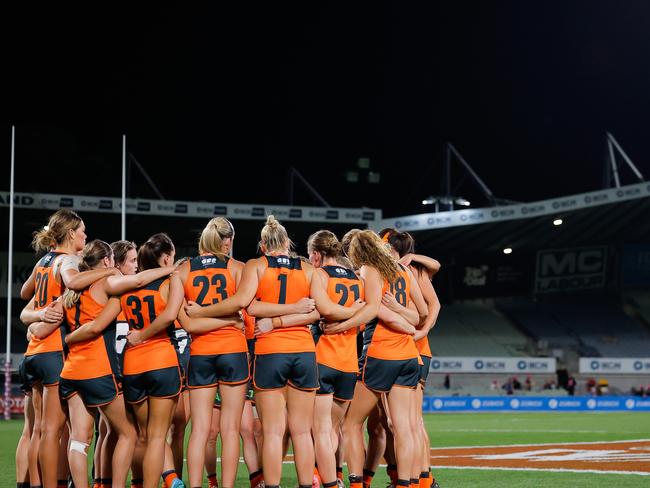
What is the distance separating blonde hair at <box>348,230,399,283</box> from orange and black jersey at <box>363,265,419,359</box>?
0.09 metres

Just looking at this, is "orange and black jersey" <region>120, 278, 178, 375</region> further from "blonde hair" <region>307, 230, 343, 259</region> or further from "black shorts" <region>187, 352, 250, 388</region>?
"blonde hair" <region>307, 230, 343, 259</region>

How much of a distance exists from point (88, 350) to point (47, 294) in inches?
28.6

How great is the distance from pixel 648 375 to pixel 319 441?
3794cm

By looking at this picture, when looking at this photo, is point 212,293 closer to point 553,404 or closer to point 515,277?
point 553,404

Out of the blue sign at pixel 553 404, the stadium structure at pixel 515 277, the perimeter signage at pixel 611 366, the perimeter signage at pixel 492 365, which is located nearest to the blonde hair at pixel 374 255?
the stadium structure at pixel 515 277

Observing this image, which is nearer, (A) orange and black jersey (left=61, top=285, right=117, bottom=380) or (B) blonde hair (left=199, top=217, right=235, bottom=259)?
(A) orange and black jersey (left=61, top=285, right=117, bottom=380)

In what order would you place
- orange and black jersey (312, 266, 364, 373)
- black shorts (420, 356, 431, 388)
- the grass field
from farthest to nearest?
1. the grass field
2. black shorts (420, 356, 431, 388)
3. orange and black jersey (312, 266, 364, 373)

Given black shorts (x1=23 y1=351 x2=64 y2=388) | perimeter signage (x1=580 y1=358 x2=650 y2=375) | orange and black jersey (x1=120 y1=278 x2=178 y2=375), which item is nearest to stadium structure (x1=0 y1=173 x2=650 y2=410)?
perimeter signage (x1=580 y1=358 x2=650 y2=375)

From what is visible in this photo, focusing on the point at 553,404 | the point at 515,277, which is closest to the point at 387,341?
the point at 553,404

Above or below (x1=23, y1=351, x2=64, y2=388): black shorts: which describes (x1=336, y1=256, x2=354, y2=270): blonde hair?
above

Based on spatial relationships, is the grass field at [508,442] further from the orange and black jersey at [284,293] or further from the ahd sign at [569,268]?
the ahd sign at [569,268]

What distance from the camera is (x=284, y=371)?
22.8ft

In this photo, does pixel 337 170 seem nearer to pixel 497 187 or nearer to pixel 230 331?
pixel 497 187

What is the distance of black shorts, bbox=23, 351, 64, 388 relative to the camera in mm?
7242
